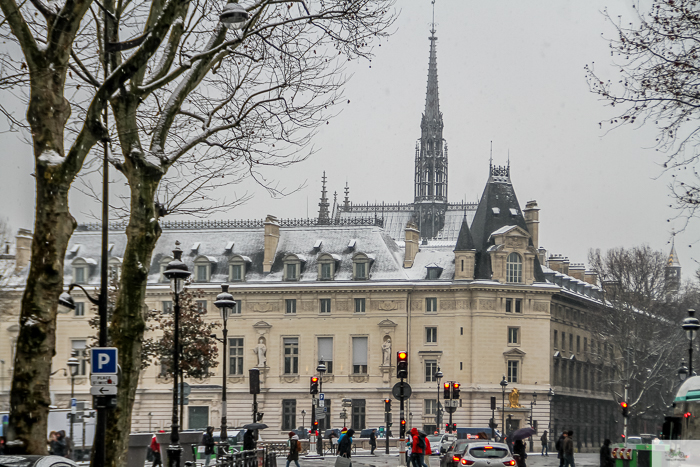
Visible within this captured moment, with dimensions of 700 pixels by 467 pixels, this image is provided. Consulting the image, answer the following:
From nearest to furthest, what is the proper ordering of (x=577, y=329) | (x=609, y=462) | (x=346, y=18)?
(x=346, y=18), (x=609, y=462), (x=577, y=329)

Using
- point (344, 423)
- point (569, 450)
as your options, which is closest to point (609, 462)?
point (569, 450)

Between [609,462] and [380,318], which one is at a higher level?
[380,318]

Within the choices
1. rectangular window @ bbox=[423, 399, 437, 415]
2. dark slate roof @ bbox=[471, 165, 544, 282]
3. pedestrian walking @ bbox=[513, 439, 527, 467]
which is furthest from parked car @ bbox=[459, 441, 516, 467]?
dark slate roof @ bbox=[471, 165, 544, 282]

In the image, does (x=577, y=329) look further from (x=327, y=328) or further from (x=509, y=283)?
(x=327, y=328)

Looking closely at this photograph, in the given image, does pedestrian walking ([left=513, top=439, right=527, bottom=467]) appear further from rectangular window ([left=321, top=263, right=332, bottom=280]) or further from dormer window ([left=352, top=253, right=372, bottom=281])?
rectangular window ([left=321, top=263, right=332, bottom=280])

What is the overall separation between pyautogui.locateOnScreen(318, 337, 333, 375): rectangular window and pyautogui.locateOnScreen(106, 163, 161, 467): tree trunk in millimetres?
66628

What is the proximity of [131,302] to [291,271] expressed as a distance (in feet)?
225

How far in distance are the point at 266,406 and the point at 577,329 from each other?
1141 inches

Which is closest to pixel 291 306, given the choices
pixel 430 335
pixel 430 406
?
pixel 430 335

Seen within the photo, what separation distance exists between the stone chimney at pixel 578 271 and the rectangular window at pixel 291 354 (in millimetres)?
39735

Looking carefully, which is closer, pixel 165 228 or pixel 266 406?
pixel 266 406

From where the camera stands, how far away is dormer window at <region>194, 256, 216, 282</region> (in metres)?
90.8

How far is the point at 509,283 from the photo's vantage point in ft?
286

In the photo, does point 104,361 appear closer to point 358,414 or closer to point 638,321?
point 638,321
